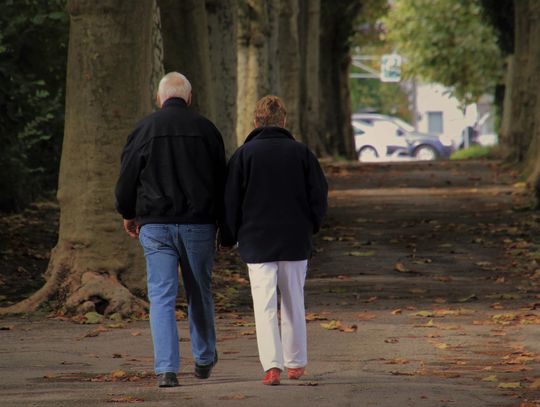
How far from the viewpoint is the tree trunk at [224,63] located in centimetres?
2183

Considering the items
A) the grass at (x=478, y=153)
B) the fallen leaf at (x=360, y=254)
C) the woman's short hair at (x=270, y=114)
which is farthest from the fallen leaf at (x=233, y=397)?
the grass at (x=478, y=153)

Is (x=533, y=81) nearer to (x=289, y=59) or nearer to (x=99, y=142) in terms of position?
(x=289, y=59)

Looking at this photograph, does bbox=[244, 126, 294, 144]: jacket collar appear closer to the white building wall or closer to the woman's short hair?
the woman's short hair

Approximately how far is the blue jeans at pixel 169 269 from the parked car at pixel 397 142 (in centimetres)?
6168

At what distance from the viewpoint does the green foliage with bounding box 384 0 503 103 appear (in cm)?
5744

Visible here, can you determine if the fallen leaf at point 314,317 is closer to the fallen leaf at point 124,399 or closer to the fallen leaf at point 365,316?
the fallen leaf at point 365,316

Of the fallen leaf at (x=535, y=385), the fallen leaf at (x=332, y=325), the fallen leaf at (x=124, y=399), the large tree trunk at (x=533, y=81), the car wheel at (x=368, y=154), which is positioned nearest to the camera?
the fallen leaf at (x=124, y=399)

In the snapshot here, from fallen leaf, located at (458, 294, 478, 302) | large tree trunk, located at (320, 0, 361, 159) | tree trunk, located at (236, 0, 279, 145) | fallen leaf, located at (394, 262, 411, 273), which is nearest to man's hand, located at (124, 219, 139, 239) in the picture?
fallen leaf, located at (458, 294, 478, 302)

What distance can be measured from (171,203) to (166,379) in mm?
1022

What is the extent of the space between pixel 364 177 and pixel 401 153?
130ft

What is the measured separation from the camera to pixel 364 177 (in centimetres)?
3409

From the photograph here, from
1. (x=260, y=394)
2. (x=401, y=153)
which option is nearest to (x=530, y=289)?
(x=260, y=394)

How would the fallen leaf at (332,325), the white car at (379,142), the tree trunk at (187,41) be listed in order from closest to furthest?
the fallen leaf at (332,325) < the tree trunk at (187,41) < the white car at (379,142)

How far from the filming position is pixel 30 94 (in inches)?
820
